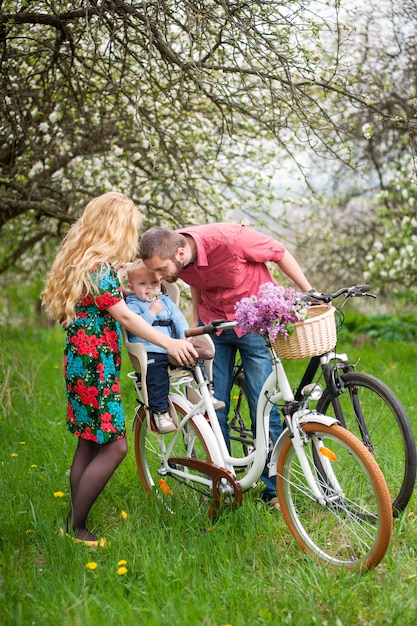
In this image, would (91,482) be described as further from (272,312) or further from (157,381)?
(272,312)

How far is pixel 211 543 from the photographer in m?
3.09

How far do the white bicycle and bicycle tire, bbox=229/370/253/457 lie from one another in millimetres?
335

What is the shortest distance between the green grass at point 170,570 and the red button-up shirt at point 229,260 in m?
0.98

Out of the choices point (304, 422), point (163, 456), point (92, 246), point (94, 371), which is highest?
point (92, 246)

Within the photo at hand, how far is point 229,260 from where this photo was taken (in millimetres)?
3420

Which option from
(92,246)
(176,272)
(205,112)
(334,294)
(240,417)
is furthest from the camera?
(205,112)

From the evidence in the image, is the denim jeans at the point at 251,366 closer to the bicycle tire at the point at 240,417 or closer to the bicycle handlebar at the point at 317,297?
the bicycle tire at the point at 240,417

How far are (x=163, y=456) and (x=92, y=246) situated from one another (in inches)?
48.0

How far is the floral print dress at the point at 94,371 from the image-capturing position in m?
3.20

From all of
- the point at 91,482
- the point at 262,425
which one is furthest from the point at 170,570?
the point at 262,425

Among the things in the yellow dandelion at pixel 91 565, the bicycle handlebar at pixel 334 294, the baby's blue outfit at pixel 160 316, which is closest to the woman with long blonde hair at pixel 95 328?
the baby's blue outfit at pixel 160 316

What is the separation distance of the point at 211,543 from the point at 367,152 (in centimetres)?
669

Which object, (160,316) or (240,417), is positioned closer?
(160,316)

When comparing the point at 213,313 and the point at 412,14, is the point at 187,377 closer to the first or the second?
the point at 213,313
